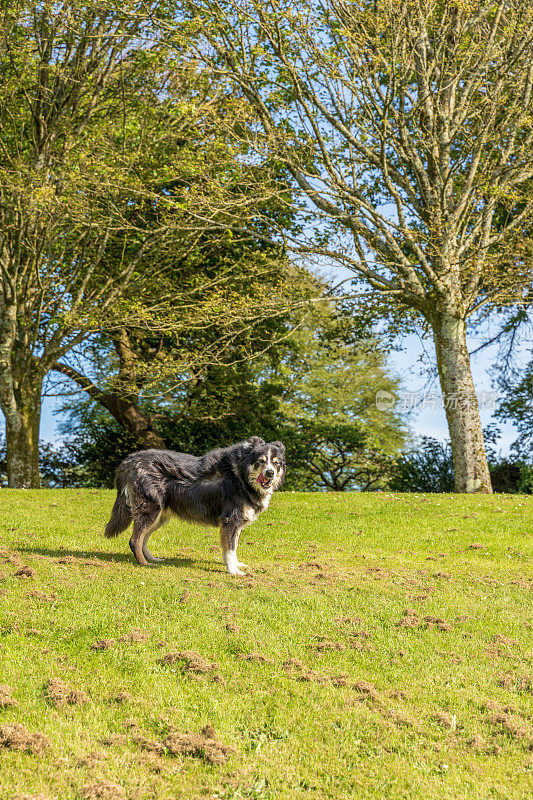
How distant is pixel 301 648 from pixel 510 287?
16.8 metres

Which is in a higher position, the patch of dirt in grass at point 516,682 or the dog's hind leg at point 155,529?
the dog's hind leg at point 155,529

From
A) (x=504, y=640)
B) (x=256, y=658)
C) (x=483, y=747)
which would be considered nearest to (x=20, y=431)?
(x=256, y=658)

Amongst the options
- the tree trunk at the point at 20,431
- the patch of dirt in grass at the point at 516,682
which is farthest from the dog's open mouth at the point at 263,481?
the tree trunk at the point at 20,431

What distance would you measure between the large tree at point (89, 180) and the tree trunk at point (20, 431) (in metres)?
0.03

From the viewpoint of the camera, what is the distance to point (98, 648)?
621 centimetres

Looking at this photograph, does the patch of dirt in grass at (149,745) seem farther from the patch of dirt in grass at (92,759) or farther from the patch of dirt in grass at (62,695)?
the patch of dirt in grass at (62,695)

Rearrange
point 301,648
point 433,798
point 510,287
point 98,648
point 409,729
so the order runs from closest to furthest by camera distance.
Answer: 1. point 433,798
2. point 409,729
3. point 98,648
4. point 301,648
5. point 510,287

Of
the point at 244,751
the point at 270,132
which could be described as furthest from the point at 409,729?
the point at 270,132

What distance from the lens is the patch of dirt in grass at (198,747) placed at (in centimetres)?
465

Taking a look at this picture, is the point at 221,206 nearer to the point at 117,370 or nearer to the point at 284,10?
the point at 284,10

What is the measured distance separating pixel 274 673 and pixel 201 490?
3646 millimetres

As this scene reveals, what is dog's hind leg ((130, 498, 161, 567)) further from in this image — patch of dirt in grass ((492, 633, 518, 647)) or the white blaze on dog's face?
patch of dirt in grass ((492, 633, 518, 647))

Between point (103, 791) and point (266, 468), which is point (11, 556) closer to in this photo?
point (266, 468)

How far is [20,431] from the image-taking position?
2103 centimetres
